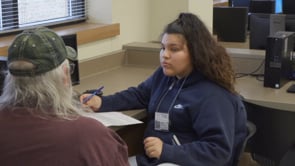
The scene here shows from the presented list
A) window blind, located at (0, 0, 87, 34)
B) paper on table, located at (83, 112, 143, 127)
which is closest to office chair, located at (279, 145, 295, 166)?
paper on table, located at (83, 112, 143, 127)

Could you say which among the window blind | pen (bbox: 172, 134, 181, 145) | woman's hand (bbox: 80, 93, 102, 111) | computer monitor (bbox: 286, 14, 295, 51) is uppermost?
the window blind

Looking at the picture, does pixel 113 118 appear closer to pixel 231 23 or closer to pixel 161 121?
pixel 161 121

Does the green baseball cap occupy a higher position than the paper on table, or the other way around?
the green baseball cap

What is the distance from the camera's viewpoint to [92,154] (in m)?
1.41

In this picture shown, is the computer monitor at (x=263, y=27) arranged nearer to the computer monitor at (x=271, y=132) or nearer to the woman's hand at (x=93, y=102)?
the computer monitor at (x=271, y=132)

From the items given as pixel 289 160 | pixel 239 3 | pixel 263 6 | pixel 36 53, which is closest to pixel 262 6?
pixel 263 6

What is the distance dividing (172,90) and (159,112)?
117 mm

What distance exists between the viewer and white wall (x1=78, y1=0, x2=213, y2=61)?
3420 mm

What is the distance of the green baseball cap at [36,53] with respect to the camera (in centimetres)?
142

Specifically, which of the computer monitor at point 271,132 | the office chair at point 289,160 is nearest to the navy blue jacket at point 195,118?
the office chair at point 289,160

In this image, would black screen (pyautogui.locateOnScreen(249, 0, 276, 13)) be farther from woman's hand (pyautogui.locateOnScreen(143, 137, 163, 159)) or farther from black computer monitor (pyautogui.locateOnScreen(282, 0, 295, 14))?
woman's hand (pyautogui.locateOnScreen(143, 137, 163, 159))

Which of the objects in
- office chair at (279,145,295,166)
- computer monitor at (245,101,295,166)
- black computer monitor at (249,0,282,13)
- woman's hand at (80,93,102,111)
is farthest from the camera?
black computer monitor at (249,0,282,13)

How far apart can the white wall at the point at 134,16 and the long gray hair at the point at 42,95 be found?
5.72 ft

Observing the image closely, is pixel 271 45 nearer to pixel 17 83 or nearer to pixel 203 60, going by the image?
pixel 203 60
